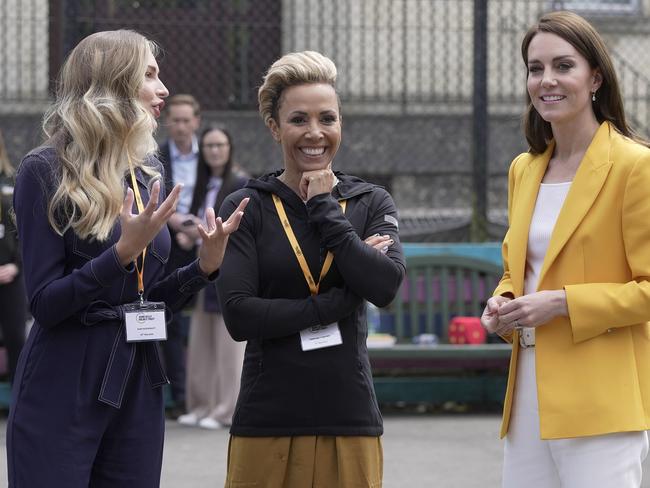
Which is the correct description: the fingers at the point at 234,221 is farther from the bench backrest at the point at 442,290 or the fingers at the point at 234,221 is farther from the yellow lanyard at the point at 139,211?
the bench backrest at the point at 442,290

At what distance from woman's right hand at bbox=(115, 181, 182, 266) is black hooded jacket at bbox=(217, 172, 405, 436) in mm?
384

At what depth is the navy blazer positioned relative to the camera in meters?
3.40

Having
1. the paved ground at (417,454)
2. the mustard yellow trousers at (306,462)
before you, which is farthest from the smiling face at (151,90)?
the paved ground at (417,454)

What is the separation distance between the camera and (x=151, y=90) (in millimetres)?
3717

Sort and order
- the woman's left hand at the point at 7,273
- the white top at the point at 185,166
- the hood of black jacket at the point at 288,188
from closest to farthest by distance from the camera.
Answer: the hood of black jacket at the point at 288,188, the woman's left hand at the point at 7,273, the white top at the point at 185,166

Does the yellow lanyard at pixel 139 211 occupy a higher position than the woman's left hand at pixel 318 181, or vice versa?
the woman's left hand at pixel 318 181

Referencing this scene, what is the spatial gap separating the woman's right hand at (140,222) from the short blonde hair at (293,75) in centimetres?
58

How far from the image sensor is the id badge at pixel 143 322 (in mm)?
3523

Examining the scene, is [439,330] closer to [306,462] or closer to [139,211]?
[306,462]

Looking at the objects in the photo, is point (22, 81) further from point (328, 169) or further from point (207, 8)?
point (328, 169)

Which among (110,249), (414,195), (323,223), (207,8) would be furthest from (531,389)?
(207,8)

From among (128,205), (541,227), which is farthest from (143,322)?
(541,227)

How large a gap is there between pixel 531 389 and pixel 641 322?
0.38m

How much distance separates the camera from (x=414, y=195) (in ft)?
40.3
